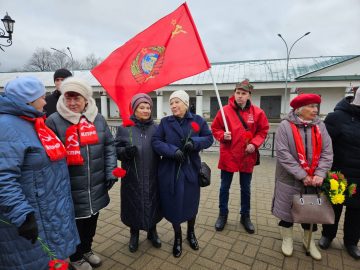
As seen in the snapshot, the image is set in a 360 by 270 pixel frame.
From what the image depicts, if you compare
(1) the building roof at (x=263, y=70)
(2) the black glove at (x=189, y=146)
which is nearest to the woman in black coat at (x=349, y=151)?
(2) the black glove at (x=189, y=146)

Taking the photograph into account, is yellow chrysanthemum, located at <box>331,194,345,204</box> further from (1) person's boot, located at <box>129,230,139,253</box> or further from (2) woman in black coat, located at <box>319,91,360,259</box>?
(1) person's boot, located at <box>129,230,139,253</box>

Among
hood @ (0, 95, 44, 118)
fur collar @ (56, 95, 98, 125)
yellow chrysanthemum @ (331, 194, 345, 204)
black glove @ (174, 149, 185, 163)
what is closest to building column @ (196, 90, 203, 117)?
black glove @ (174, 149, 185, 163)

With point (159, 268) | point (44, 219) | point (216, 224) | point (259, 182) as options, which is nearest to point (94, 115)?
point (44, 219)

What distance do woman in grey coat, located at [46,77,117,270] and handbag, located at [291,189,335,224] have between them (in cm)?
204

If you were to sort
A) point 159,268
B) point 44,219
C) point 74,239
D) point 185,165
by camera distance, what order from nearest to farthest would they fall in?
point 44,219 → point 74,239 → point 159,268 → point 185,165

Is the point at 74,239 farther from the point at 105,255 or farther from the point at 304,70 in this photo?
the point at 304,70

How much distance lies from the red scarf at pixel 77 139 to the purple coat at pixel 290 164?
6.93 ft

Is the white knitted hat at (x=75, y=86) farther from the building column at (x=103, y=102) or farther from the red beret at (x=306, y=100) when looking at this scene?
the building column at (x=103, y=102)

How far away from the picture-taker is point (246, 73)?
26641 millimetres

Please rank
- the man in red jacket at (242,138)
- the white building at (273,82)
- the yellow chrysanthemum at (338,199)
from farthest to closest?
the white building at (273,82), the man in red jacket at (242,138), the yellow chrysanthemum at (338,199)

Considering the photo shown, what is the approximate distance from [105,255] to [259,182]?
Result: 408 centimetres

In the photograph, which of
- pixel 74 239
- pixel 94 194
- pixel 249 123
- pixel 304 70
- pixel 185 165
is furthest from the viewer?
pixel 304 70

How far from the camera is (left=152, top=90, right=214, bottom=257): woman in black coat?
9.29 feet

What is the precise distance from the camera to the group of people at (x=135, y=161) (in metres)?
1.78
